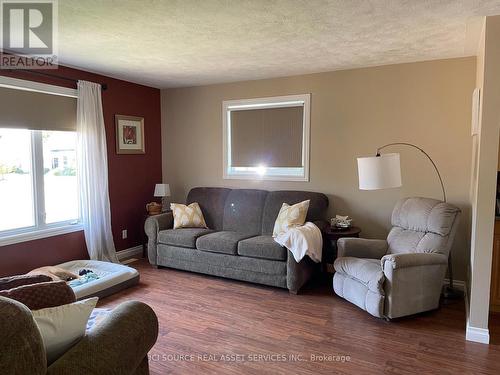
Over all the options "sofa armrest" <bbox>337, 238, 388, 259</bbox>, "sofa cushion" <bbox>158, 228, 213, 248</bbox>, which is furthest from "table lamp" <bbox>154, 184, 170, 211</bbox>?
"sofa armrest" <bbox>337, 238, 388, 259</bbox>

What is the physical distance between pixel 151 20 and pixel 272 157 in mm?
2437

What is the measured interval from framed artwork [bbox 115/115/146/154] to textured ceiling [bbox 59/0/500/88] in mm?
788

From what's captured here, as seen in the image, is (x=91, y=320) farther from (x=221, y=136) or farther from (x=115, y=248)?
(x=221, y=136)

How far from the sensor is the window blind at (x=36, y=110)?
3492 millimetres

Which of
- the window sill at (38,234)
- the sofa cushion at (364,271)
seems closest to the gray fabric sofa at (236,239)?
the sofa cushion at (364,271)

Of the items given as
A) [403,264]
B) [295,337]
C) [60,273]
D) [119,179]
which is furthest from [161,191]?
[403,264]

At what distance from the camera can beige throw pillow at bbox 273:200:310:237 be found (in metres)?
3.99

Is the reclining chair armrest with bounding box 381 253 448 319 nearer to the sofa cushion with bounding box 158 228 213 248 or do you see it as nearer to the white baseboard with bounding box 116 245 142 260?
the sofa cushion with bounding box 158 228 213 248

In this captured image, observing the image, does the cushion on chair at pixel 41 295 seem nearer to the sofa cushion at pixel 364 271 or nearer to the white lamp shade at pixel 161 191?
the sofa cushion at pixel 364 271

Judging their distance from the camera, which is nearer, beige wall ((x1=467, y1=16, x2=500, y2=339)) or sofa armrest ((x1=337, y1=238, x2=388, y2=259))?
beige wall ((x1=467, y1=16, x2=500, y2=339))

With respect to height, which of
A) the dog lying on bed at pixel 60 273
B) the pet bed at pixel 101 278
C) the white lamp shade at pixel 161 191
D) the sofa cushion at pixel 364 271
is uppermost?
the white lamp shade at pixel 161 191

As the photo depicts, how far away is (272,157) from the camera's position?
4637mm

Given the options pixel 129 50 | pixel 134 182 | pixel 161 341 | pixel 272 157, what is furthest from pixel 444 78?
pixel 134 182

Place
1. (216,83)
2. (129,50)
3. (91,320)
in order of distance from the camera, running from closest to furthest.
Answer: (91,320), (129,50), (216,83)
